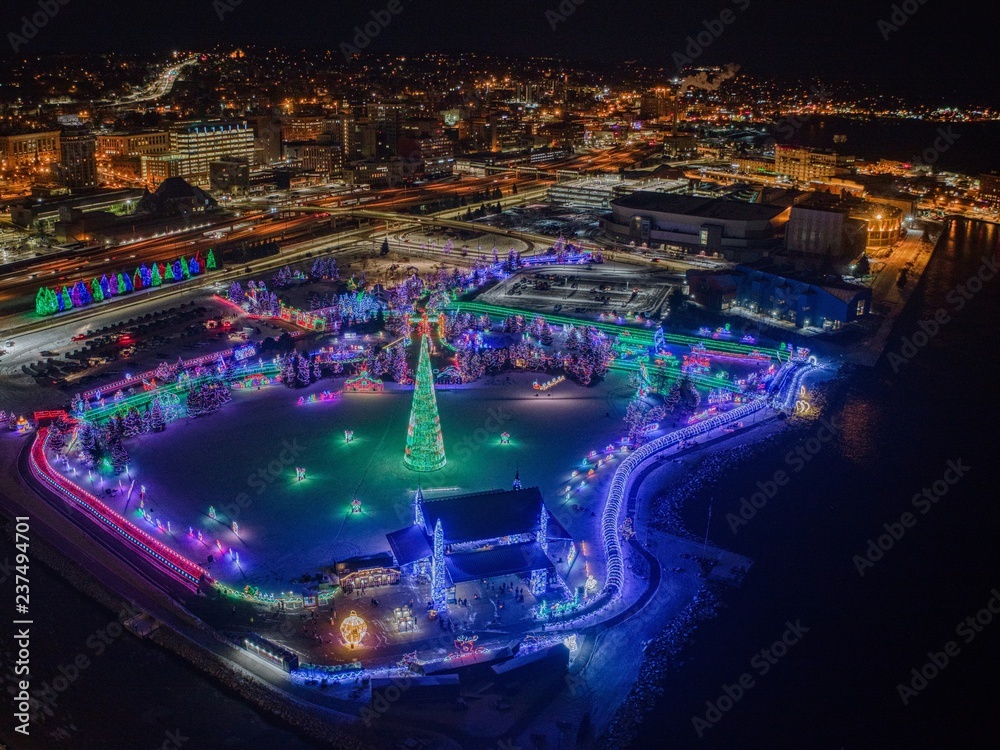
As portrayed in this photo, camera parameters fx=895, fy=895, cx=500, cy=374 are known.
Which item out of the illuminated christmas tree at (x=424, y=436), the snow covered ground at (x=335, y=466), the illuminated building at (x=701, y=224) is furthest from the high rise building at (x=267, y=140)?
the illuminated christmas tree at (x=424, y=436)

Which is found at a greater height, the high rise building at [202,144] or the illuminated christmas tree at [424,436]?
the high rise building at [202,144]

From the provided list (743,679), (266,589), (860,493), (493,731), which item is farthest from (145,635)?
(860,493)

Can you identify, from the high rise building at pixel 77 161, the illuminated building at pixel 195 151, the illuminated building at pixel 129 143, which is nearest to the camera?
the high rise building at pixel 77 161

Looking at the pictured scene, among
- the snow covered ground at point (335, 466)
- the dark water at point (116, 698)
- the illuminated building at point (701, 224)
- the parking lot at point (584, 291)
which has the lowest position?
the dark water at point (116, 698)

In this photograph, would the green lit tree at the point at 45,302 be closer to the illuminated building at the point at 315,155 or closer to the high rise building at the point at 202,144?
the high rise building at the point at 202,144

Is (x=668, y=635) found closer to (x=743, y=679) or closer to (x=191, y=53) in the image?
(x=743, y=679)

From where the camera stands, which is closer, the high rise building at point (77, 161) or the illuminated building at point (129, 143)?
the high rise building at point (77, 161)

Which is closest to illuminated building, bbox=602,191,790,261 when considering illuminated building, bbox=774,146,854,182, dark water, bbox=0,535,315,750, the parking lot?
the parking lot

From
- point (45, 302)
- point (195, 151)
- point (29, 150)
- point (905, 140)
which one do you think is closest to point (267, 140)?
point (195, 151)

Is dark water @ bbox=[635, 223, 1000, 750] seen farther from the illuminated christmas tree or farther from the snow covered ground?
the illuminated christmas tree
